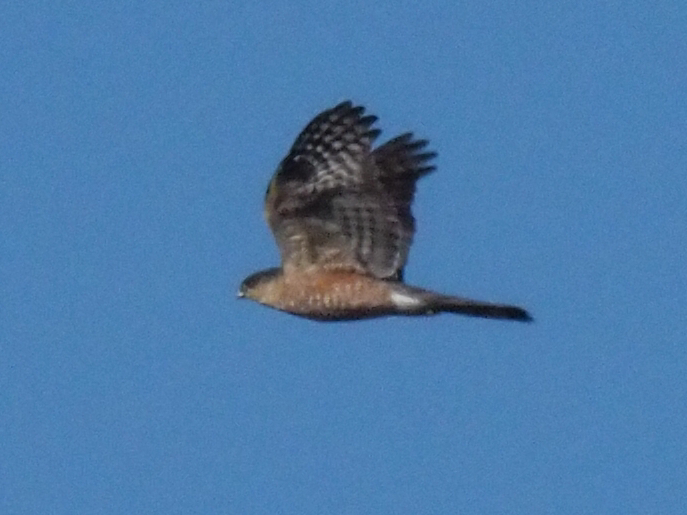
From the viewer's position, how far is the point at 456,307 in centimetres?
1015

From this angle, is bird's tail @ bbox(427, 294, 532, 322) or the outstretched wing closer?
bird's tail @ bbox(427, 294, 532, 322)

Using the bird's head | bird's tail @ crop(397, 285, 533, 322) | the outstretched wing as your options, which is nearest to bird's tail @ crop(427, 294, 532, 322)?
bird's tail @ crop(397, 285, 533, 322)

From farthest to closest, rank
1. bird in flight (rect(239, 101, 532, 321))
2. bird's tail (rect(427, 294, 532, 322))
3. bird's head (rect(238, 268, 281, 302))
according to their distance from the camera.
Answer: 1. bird's head (rect(238, 268, 281, 302))
2. bird in flight (rect(239, 101, 532, 321))
3. bird's tail (rect(427, 294, 532, 322))

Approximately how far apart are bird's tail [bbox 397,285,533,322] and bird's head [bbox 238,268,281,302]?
0.97 metres

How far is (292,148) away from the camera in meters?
10.7

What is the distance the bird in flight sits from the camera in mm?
10555

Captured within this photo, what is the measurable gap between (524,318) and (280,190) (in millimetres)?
1867

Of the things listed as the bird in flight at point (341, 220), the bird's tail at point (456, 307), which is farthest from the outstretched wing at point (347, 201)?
the bird's tail at point (456, 307)

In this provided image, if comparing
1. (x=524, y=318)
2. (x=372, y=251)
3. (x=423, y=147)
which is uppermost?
(x=423, y=147)

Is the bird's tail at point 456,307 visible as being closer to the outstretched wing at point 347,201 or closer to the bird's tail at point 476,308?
the bird's tail at point 476,308

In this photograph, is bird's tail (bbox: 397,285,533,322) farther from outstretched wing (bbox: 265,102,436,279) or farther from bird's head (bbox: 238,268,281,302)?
bird's head (bbox: 238,268,281,302)

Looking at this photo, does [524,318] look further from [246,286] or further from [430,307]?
[246,286]

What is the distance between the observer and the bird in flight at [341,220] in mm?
10555

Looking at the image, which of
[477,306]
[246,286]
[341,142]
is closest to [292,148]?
[341,142]
